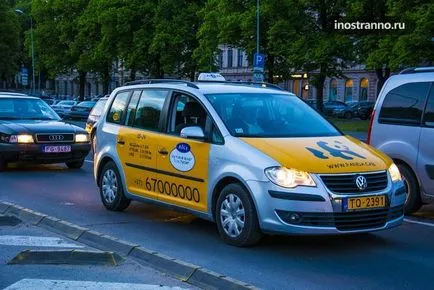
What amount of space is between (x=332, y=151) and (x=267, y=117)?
3.25ft

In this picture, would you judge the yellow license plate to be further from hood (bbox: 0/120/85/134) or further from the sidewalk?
hood (bbox: 0/120/85/134)

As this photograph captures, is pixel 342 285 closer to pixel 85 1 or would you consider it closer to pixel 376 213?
pixel 376 213

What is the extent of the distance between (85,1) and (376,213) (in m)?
57.0

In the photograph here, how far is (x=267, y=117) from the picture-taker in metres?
7.40

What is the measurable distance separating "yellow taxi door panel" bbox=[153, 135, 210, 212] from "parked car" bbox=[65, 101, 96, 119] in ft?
110

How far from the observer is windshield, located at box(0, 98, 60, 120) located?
14258 millimetres

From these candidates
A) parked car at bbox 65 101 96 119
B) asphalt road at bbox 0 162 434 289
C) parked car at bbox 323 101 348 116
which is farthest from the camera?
parked car at bbox 323 101 348 116

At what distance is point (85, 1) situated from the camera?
197 ft

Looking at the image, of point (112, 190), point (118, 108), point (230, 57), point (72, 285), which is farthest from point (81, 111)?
point (230, 57)

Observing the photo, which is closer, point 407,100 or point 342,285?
point 342,285

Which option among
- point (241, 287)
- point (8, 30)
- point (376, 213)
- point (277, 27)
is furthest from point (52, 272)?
point (8, 30)

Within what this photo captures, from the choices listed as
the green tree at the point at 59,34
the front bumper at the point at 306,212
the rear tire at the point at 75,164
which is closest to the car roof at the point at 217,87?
the front bumper at the point at 306,212

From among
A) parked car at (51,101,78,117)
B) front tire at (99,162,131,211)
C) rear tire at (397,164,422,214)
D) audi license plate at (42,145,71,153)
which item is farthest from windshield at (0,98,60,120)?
parked car at (51,101,78,117)

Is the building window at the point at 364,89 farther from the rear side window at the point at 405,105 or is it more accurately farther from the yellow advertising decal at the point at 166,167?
the yellow advertising decal at the point at 166,167
